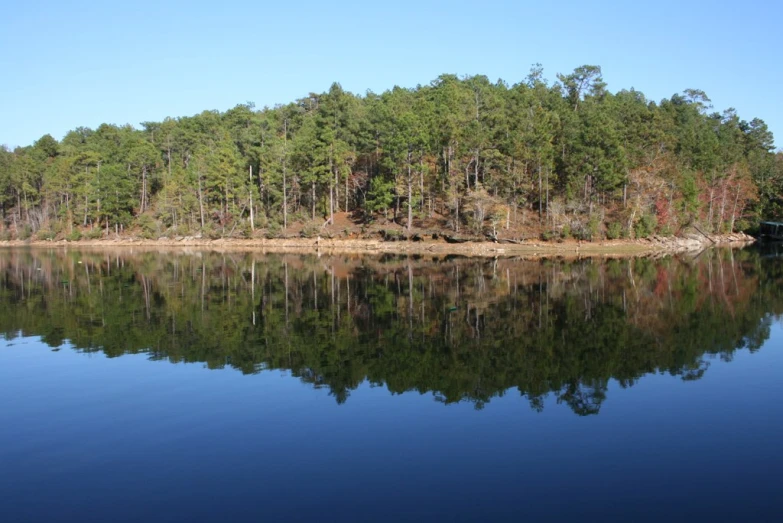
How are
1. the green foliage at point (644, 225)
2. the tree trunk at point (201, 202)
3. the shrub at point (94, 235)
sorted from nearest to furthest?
1. the green foliage at point (644, 225)
2. the tree trunk at point (201, 202)
3. the shrub at point (94, 235)

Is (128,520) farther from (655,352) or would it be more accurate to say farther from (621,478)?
(655,352)

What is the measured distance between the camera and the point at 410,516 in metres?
9.10

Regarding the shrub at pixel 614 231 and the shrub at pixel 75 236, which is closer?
the shrub at pixel 614 231

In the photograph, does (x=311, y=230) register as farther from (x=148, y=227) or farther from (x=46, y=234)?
(x=46, y=234)

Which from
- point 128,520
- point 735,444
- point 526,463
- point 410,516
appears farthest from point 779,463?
point 128,520

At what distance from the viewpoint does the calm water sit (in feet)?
32.0

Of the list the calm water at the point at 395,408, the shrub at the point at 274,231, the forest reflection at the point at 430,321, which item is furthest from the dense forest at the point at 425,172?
the calm water at the point at 395,408

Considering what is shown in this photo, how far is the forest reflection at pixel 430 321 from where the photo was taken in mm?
17203

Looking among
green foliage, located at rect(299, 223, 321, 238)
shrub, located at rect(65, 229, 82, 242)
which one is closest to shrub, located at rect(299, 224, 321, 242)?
green foliage, located at rect(299, 223, 321, 238)

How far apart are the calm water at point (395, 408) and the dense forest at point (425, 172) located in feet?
119

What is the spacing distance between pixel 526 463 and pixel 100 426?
9.03m

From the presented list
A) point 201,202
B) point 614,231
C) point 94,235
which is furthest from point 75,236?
point 614,231

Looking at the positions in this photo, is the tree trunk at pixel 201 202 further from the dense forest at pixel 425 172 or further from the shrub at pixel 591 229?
the shrub at pixel 591 229

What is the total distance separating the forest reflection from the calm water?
151mm
